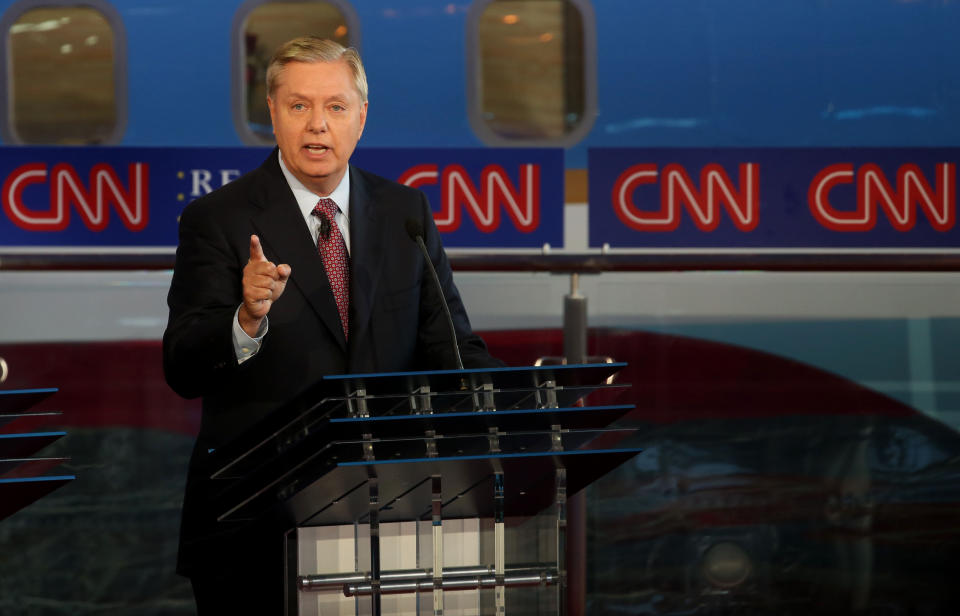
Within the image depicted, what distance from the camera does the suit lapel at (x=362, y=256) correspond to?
2.22 m

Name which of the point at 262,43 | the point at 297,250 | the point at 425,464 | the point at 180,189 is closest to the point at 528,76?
the point at 262,43

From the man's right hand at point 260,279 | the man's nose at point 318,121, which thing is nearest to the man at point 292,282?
the man's nose at point 318,121

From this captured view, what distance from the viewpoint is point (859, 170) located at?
385 cm

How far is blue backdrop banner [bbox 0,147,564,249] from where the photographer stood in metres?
3.68

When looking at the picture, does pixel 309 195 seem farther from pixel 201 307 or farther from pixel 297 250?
pixel 201 307

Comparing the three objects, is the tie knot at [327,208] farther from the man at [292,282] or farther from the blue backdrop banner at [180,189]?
the blue backdrop banner at [180,189]

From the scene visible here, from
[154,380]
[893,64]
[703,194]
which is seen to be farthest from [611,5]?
[154,380]

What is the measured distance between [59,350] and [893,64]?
112 inches

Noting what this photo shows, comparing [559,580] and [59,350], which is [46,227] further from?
[559,580]

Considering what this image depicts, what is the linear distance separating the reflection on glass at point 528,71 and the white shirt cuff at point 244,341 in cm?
189

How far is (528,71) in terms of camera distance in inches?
147

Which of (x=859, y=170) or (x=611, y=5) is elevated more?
(x=611, y=5)

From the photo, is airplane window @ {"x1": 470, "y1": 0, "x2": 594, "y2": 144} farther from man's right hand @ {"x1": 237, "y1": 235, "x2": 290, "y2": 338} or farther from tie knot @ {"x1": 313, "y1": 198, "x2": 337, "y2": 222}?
man's right hand @ {"x1": 237, "y1": 235, "x2": 290, "y2": 338}

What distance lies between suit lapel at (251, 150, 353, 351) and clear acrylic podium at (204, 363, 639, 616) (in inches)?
14.7
